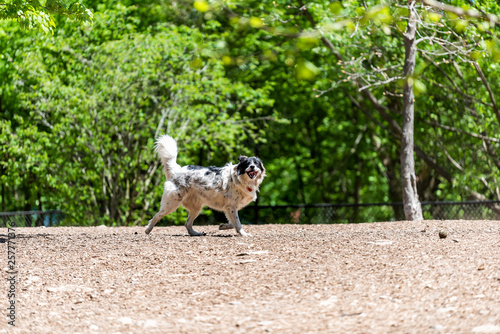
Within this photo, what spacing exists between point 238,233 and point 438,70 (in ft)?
29.2

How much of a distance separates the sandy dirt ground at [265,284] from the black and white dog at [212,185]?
2.52ft

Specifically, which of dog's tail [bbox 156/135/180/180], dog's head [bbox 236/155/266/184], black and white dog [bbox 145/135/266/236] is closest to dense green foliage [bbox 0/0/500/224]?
dog's tail [bbox 156/135/180/180]

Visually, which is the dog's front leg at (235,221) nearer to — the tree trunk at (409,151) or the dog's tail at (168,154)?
the dog's tail at (168,154)

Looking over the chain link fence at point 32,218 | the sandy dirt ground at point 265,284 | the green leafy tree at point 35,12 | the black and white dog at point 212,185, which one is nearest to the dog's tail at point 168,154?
the black and white dog at point 212,185

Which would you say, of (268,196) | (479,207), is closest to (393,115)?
(479,207)

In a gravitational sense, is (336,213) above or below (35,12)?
below

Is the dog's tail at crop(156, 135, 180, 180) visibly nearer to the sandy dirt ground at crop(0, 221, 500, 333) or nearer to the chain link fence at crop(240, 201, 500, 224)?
the sandy dirt ground at crop(0, 221, 500, 333)

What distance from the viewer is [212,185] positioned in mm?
8531

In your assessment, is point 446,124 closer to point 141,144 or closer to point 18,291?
point 141,144

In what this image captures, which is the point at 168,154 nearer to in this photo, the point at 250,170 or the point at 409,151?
the point at 250,170

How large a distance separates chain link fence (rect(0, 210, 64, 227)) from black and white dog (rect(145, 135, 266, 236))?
6.16 meters

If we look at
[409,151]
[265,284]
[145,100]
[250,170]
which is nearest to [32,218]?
[145,100]

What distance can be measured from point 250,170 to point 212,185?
660 mm

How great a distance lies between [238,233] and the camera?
27.8ft
